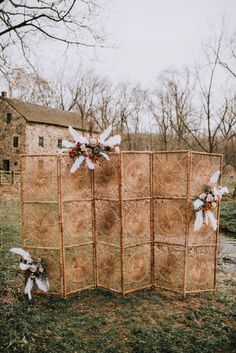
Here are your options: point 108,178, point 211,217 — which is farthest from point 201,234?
point 108,178

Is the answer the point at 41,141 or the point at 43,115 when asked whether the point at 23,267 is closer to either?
the point at 41,141

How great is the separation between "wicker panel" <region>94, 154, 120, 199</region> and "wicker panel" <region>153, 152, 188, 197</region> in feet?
2.18

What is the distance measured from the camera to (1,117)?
31.7m

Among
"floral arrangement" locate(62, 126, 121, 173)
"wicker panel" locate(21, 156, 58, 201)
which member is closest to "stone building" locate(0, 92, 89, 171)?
"wicker panel" locate(21, 156, 58, 201)

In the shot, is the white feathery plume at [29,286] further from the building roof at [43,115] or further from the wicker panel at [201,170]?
the building roof at [43,115]

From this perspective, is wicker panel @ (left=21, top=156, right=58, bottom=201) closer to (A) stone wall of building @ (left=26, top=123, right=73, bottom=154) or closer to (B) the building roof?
(A) stone wall of building @ (left=26, top=123, right=73, bottom=154)

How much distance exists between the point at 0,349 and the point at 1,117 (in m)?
30.8

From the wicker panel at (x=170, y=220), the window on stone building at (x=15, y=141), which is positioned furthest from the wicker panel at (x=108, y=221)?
the window on stone building at (x=15, y=141)

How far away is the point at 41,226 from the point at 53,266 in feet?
2.19

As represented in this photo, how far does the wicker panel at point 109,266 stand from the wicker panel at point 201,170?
62.7 inches

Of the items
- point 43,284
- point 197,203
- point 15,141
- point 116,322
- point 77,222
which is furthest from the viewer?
point 15,141

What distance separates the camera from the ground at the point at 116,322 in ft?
12.6

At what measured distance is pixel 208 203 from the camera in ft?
16.8

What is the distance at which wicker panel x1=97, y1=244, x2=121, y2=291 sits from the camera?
5.31 meters
